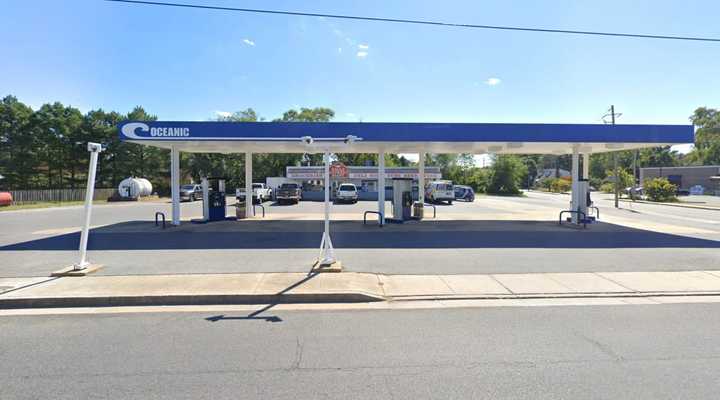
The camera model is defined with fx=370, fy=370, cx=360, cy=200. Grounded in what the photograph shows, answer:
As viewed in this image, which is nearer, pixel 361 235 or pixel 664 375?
pixel 664 375

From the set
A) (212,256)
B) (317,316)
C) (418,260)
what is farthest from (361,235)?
(317,316)

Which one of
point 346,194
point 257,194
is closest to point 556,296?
point 346,194

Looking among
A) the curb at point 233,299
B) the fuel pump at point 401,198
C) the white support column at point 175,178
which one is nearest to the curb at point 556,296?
the curb at point 233,299

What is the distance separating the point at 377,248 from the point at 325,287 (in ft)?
14.1

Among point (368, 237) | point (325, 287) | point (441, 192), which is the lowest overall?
point (325, 287)

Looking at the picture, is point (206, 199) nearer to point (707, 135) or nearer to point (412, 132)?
point (412, 132)

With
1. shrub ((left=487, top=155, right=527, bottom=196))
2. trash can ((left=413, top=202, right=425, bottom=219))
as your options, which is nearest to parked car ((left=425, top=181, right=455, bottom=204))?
trash can ((left=413, top=202, right=425, bottom=219))

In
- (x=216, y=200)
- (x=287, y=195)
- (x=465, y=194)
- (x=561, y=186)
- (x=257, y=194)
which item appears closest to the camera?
(x=216, y=200)

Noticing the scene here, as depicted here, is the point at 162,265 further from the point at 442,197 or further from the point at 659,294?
the point at 442,197

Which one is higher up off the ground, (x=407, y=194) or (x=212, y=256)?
(x=407, y=194)

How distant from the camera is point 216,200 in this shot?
60.8 ft

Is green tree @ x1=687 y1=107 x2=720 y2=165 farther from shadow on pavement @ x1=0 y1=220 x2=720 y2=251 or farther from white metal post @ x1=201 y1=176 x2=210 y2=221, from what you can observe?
white metal post @ x1=201 y1=176 x2=210 y2=221

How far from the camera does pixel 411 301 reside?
6316 millimetres

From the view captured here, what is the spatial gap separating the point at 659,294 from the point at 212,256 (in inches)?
383
